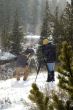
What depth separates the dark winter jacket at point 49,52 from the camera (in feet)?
36.9

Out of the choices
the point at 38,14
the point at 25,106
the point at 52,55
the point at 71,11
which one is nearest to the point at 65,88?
the point at 25,106

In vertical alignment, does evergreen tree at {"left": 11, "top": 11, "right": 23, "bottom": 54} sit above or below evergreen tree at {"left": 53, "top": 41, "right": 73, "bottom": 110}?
below

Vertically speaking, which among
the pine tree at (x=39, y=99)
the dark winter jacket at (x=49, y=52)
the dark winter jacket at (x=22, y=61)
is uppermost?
the pine tree at (x=39, y=99)

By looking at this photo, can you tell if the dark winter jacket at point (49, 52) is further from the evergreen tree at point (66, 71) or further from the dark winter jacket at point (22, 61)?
the evergreen tree at point (66, 71)

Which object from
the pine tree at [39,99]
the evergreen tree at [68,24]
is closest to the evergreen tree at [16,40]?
the evergreen tree at [68,24]

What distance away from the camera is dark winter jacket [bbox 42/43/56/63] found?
11.2m

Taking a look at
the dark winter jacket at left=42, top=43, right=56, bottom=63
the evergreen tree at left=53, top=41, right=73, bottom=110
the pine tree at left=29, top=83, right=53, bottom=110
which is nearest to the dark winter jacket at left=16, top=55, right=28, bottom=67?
the dark winter jacket at left=42, top=43, right=56, bottom=63

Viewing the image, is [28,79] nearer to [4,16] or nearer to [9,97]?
[9,97]

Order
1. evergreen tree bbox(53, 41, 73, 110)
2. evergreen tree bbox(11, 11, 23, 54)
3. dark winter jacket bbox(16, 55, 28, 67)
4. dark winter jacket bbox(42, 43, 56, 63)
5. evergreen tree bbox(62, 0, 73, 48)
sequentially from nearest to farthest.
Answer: evergreen tree bbox(53, 41, 73, 110) < dark winter jacket bbox(42, 43, 56, 63) < dark winter jacket bbox(16, 55, 28, 67) < evergreen tree bbox(62, 0, 73, 48) < evergreen tree bbox(11, 11, 23, 54)

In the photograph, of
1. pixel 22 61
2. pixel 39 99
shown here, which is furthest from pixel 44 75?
pixel 39 99

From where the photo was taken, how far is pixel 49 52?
37.1 feet

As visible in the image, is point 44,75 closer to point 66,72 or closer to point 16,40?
point 66,72

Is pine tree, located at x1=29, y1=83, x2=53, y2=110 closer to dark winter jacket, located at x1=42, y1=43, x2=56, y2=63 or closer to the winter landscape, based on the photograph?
the winter landscape

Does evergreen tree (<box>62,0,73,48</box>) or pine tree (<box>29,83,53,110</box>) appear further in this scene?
evergreen tree (<box>62,0,73,48</box>)
